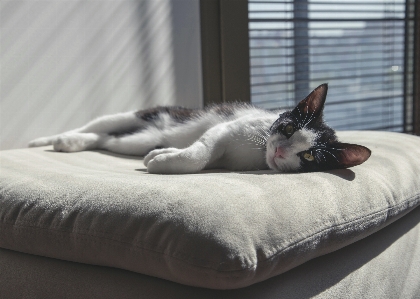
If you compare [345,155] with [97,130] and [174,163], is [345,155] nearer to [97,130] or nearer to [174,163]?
[174,163]

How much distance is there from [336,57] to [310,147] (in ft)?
5.88

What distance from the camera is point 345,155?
126cm

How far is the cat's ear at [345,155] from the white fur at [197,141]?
64 millimetres

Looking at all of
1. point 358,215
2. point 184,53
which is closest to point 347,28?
point 184,53

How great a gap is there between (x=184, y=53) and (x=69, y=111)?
0.60 metres

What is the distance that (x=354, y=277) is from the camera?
1159mm

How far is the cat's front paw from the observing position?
1.31 metres

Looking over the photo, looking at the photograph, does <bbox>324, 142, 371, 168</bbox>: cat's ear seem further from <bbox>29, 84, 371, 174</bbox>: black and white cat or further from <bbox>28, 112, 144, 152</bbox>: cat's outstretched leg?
<bbox>28, 112, 144, 152</bbox>: cat's outstretched leg

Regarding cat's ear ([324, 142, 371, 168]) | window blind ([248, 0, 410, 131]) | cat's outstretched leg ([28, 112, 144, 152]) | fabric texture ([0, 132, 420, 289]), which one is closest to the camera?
fabric texture ([0, 132, 420, 289])

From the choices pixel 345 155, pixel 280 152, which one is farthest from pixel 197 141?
pixel 345 155

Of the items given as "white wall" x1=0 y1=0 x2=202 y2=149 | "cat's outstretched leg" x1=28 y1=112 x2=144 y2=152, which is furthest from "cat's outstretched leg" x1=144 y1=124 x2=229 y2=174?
"white wall" x1=0 y1=0 x2=202 y2=149

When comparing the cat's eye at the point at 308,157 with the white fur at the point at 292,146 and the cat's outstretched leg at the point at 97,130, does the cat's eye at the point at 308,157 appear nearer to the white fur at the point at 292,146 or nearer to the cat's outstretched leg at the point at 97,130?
the white fur at the point at 292,146

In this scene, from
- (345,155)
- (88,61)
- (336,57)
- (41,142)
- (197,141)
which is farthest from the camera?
(336,57)

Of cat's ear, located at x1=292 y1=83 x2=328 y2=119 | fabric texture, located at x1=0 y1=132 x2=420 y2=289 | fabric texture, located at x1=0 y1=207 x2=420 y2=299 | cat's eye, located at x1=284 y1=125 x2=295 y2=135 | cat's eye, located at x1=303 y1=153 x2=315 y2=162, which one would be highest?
cat's ear, located at x1=292 y1=83 x2=328 y2=119
